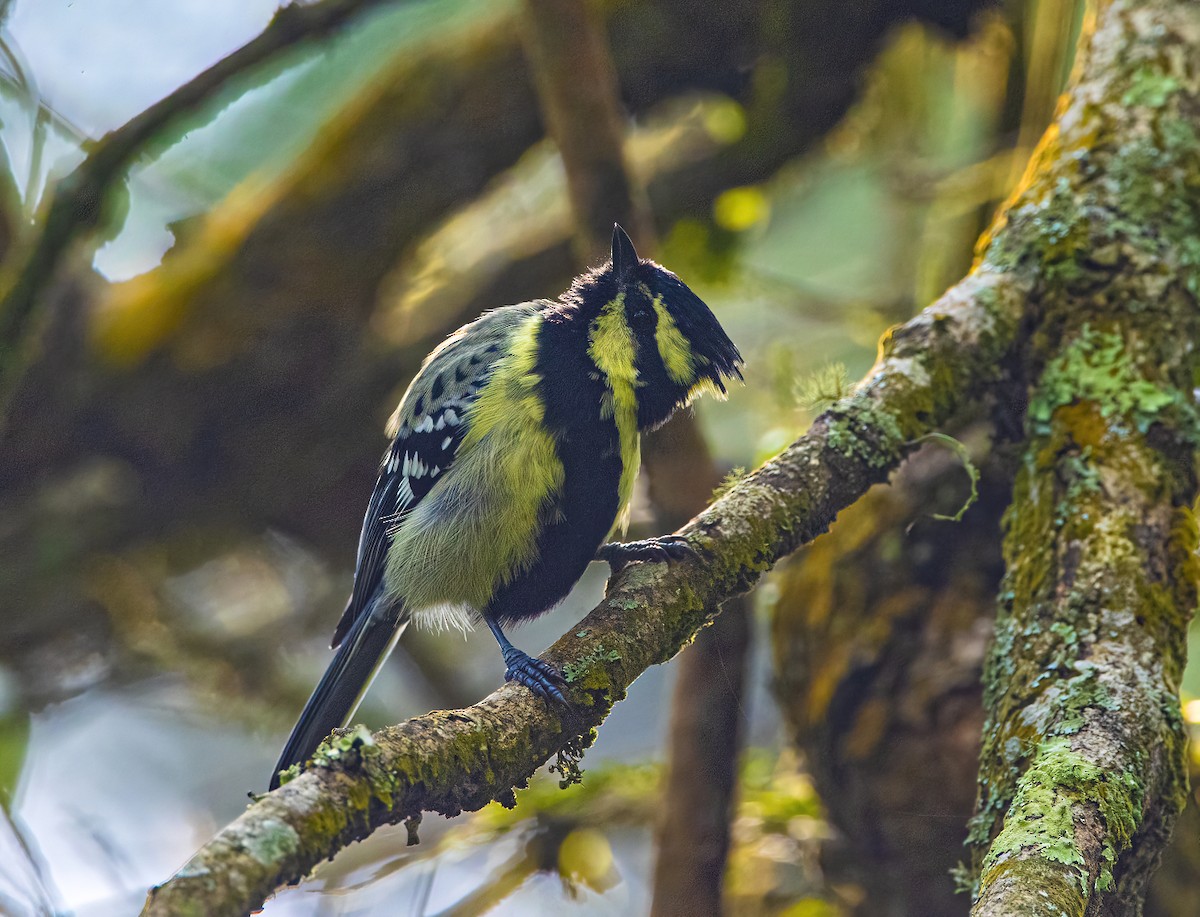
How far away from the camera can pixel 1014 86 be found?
11.9 feet

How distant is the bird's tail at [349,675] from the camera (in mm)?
2584

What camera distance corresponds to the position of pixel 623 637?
1844 mm

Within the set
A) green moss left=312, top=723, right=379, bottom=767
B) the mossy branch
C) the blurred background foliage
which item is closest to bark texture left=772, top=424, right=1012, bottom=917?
the blurred background foliage

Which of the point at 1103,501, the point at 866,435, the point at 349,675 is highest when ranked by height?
the point at 349,675

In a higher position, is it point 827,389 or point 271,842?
point 827,389

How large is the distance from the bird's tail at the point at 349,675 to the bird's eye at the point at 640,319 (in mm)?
903

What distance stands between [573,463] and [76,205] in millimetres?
1355

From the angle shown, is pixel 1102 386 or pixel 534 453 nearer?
pixel 1102 386

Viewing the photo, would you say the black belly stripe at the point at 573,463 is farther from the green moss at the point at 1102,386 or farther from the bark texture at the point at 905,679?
the green moss at the point at 1102,386

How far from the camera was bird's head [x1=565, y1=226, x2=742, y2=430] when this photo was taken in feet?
8.09

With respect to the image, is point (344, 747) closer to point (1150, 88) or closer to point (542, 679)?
point (542, 679)

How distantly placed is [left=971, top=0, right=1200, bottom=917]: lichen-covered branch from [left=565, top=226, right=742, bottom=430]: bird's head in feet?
2.21

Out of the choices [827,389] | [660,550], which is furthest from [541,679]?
[827,389]

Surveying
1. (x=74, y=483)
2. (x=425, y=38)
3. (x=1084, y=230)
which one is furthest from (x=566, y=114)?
(x=74, y=483)
